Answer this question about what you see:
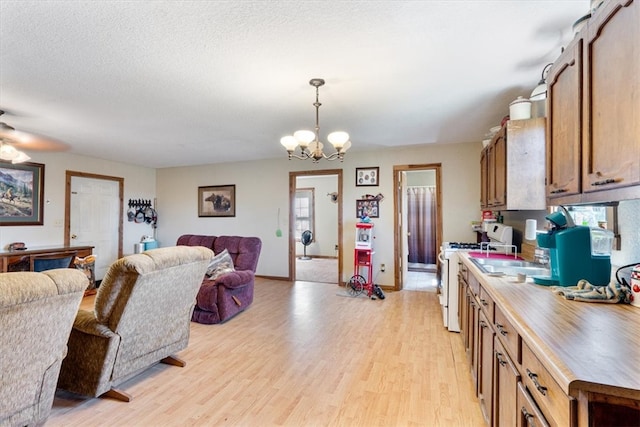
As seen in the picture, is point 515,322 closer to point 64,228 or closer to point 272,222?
point 272,222

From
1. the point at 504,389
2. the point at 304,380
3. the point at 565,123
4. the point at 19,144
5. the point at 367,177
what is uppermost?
the point at 19,144

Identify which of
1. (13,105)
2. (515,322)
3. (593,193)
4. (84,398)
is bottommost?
(84,398)

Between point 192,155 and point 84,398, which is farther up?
point 192,155

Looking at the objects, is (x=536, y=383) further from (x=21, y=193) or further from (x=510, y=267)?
(x=21, y=193)

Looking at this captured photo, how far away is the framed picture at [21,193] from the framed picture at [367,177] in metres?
5.19

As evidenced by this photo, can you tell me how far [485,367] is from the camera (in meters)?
1.75

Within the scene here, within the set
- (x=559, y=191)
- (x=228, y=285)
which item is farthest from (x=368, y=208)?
(x=559, y=191)

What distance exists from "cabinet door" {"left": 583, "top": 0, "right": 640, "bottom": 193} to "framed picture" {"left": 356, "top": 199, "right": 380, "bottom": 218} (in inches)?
152

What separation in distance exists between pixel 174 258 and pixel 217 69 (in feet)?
4.72

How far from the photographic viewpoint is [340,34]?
1.86 metres

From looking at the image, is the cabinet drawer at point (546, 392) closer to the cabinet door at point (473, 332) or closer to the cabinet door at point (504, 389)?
the cabinet door at point (504, 389)

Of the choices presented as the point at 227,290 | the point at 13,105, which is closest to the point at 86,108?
the point at 13,105

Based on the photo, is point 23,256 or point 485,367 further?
point 23,256

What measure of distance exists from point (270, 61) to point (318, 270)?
17.4 feet
